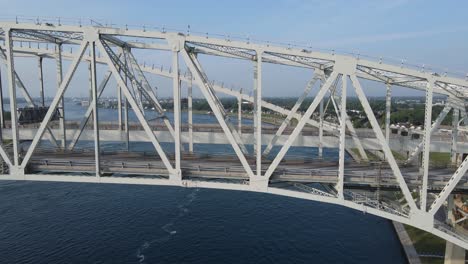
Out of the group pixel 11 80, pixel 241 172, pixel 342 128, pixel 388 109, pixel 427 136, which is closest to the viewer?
pixel 342 128

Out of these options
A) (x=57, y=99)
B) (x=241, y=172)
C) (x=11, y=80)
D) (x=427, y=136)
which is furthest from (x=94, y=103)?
(x=427, y=136)

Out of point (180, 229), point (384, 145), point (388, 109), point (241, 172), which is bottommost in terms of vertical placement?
point (180, 229)

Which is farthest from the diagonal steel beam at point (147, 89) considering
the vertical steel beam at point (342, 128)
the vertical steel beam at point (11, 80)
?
the vertical steel beam at point (342, 128)

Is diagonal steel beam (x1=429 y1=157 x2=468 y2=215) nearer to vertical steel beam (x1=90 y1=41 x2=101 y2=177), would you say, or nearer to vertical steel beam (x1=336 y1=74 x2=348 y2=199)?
vertical steel beam (x1=336 y1=74 x2=348 y2=199)

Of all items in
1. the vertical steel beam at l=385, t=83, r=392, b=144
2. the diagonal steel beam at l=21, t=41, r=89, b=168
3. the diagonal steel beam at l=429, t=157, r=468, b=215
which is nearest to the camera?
the diagonal steel beam at l=429, t=157, r=468, b=215

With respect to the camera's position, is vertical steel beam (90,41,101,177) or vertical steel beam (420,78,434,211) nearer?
vertical steel beam (420,78,434,211)

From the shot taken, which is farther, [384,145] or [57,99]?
[57,99]

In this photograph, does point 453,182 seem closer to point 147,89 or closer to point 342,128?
point 342,128

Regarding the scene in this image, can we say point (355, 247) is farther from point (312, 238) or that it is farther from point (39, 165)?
point (39, 165)

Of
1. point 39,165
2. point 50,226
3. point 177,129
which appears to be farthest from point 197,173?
point 50,226

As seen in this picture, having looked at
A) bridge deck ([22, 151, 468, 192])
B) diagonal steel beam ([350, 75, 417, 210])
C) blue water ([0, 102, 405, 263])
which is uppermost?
diagonal steel beam ([350, 75, 417, 210])

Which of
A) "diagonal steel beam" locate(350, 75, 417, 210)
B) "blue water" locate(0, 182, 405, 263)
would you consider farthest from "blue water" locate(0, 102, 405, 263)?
"diagonal steel beam" locate(350, 75, 417, 210)
